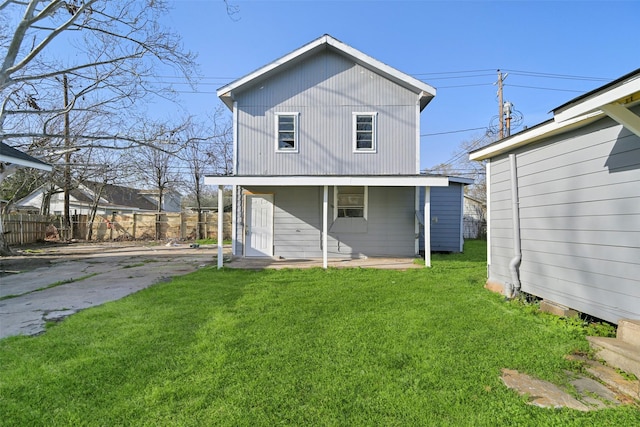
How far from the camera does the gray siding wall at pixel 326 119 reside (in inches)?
394

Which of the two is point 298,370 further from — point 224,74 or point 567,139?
point 224,74

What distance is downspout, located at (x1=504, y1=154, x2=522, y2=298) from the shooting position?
16.9 ft

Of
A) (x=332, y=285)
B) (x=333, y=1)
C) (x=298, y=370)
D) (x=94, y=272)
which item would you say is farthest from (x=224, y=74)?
(x=298, y=370)

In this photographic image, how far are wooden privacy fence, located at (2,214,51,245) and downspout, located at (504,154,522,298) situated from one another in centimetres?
1998

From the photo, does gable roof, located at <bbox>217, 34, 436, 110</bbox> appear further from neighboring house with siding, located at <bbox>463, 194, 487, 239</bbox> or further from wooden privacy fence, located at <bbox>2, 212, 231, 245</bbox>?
neighboring house with siding, located at <bbox>463, 194, 487, 239</bbox>

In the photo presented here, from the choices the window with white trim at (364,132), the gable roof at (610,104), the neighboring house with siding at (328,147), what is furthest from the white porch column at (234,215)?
the gable roof at (610,104)

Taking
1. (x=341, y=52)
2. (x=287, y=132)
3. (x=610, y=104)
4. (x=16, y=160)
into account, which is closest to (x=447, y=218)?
(x=287, y=132)

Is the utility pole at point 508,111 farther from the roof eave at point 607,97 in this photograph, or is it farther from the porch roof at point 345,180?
the roof eave at point 607,97

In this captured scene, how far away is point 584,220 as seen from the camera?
13.1ft

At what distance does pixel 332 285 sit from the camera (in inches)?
253

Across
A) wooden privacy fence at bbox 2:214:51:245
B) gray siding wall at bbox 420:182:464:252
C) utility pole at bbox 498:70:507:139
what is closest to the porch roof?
gray siding wall at bbox 420:182:464:252

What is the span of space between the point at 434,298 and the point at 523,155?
2.76m

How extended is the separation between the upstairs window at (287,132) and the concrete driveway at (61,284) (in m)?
4.52

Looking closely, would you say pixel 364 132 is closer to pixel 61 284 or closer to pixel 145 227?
pixel 61 284
